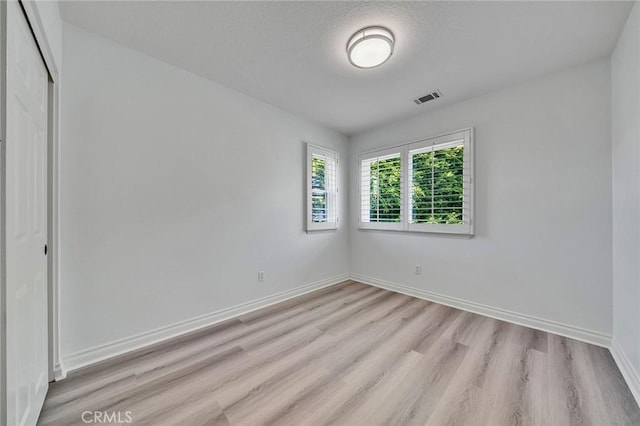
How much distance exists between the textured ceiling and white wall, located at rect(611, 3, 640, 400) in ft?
0.78

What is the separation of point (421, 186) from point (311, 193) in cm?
154

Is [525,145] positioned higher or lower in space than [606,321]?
higher

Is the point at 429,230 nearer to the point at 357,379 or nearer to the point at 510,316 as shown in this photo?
the point at 510,316

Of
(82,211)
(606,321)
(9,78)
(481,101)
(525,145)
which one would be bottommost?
(606,321)

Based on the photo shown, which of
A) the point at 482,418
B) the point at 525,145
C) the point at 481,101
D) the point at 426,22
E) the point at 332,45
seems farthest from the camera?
the point at 481,101

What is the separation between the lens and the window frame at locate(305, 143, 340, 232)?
3.59 meters

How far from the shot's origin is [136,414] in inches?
55.7

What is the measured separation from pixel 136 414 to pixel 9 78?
1.78 metres

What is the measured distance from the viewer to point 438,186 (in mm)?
3141

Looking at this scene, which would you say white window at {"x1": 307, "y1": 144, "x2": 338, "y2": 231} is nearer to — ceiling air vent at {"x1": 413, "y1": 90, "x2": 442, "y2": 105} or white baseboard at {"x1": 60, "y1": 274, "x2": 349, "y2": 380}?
white baseboard at {"x1": 60, "y1": 274, "x2": 349, "y2": 380}

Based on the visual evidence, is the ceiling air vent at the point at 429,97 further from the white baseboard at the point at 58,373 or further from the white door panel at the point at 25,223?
the white baseboard at the point at 58,373

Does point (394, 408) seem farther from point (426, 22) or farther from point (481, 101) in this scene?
point (481, 101)

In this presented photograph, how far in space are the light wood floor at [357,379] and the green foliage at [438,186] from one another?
1.30 metres

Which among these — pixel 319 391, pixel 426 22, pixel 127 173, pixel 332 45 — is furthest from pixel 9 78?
pixel 426 22
